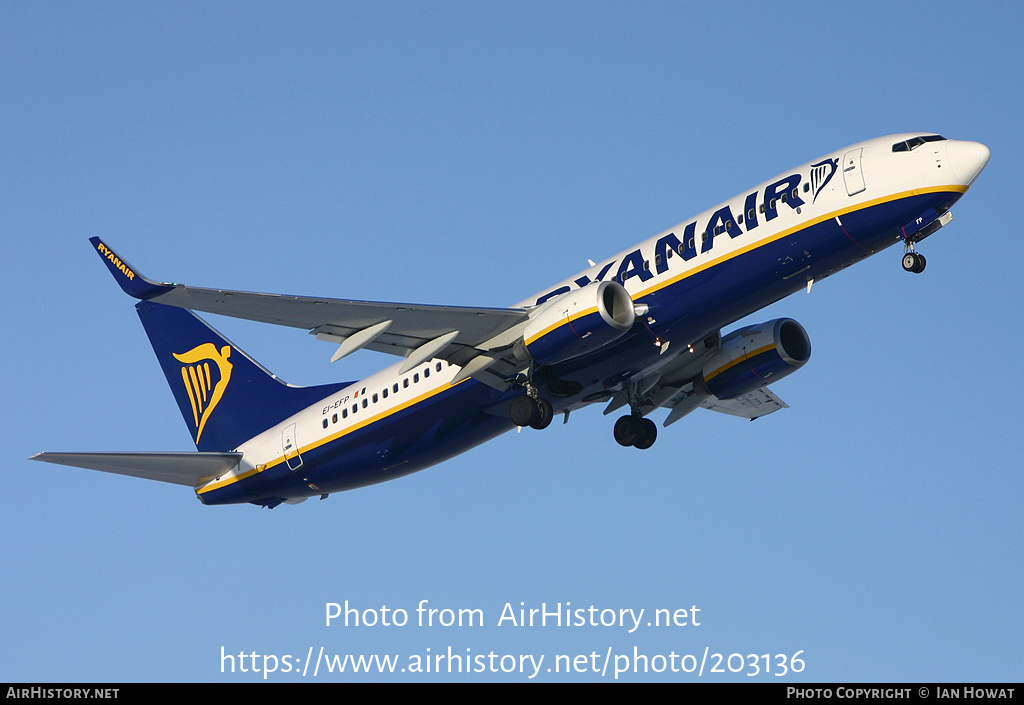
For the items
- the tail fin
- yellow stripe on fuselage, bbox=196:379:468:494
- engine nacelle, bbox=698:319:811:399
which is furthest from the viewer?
the tail fin

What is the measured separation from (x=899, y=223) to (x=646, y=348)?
20.9 ft

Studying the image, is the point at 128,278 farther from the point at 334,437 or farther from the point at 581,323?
the point at 581,323

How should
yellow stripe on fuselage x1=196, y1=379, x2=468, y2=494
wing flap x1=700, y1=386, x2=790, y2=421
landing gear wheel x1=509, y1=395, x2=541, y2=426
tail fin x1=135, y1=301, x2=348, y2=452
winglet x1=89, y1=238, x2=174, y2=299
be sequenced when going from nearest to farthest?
winglet x1=89, y1=238, x2=174, y2=299 → landing gear wheel x1=509, y1=395, x2=541, y2=426 → yellow stripe on fuselage x1=196, y1=379, x2=468, y2=494 → tail fin x1=135, y1=301, x2=348, y2=452 → wing flap x1=700, y1=386, x2=790, y2=421

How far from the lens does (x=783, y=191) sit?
88.3ft

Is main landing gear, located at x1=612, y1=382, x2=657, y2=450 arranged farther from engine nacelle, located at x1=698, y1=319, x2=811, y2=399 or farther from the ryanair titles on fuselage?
the ryanair titles on fuselage

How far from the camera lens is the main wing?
2558cm

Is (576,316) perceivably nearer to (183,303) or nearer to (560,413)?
(560,413)

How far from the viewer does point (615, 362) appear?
28.3m

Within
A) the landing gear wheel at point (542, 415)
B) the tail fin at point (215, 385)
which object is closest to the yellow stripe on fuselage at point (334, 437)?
the tail fin at point (215, 385)

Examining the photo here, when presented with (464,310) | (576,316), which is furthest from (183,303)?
(576,316)

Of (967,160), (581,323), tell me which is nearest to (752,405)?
(581,323)

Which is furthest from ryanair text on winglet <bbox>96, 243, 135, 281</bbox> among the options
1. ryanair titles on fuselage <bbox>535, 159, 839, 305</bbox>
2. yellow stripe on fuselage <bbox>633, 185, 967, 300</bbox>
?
yellow stripe on fuselage <bbox>633, 185, 967, 300</bbox>
